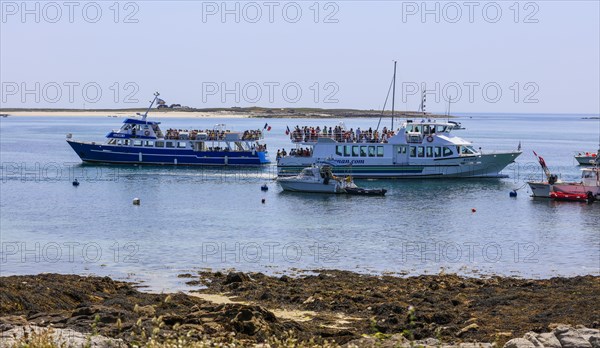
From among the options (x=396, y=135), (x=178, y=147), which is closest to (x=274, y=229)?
(x=396, y=135)

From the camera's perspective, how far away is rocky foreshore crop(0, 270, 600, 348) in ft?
51.0

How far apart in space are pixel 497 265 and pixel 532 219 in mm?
15468

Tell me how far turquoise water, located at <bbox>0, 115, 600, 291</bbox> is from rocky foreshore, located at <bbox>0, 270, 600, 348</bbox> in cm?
300

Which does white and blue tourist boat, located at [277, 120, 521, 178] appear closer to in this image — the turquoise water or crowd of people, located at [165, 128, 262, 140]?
the turquoise water

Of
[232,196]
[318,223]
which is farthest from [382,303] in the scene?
[232,196]

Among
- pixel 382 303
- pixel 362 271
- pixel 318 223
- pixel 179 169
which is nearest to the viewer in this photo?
pixel 382 303

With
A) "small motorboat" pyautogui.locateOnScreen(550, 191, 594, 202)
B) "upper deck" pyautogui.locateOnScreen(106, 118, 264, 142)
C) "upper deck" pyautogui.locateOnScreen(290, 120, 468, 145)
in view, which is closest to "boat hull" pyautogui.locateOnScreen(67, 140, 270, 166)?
"upper deck" pyautogui.locateOnScreen(106, 118, 264, 142)

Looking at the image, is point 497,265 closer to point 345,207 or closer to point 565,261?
point 565,261

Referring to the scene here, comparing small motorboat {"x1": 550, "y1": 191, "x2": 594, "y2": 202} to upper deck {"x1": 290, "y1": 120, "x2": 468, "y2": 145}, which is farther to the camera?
upper deck {"x1": 290, "y1": 120, "x2": 468, "y2": 145}

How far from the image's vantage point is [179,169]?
7650cm

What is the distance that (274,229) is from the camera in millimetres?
42125

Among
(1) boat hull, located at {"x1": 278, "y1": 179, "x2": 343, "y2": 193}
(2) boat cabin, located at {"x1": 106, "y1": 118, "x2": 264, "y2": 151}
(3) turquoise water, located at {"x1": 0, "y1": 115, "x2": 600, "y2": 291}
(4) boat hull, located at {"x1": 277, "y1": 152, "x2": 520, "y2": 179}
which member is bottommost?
(3) turquoise water, located at {"x1": 0, "y1": 115, "x2": 600, "y2": 291}

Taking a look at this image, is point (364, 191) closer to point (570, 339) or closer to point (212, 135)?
point (212, 135)

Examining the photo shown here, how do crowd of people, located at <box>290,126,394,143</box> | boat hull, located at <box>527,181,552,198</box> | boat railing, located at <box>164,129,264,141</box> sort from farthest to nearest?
boat railing, located at <box>164,129,264,141</box>
crowd of people, located at <box>290,126,394,143</box>
boat hull, located at <box>527,181,552,198</box>
